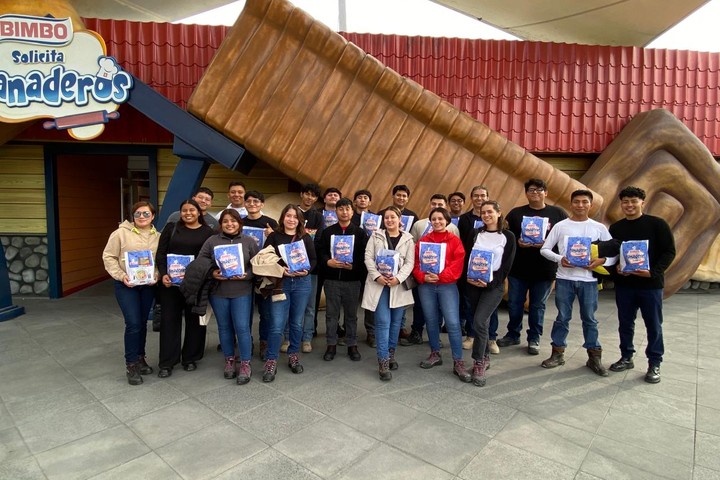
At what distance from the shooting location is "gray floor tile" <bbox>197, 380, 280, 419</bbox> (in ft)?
10.0

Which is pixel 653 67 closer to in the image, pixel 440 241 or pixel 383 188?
pixel 383 188

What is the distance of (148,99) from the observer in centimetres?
498

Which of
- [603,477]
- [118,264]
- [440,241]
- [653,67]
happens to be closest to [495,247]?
[440,241]

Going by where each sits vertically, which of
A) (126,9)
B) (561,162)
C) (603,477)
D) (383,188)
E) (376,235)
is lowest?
(603,477)

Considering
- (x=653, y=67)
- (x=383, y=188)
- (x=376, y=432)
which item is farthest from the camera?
(x=653, y=67)

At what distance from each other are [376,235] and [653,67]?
702cm

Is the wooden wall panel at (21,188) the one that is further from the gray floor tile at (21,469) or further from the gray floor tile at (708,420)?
the gray floor tile at (708,420)

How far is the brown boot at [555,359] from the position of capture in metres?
3.90

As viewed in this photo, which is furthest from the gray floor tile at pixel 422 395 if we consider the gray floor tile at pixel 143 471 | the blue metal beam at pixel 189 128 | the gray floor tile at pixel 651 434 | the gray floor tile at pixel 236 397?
the blue metal beam at pixel 189 128

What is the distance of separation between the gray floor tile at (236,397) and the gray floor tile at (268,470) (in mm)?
607

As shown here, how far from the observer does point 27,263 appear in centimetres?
680

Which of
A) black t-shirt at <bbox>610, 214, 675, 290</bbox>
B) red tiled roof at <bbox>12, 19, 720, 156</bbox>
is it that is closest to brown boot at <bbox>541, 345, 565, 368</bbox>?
black t-shirt at <bbox>610, 214, 675, 290</bbox>

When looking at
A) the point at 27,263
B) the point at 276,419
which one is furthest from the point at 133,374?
the point at 27,263

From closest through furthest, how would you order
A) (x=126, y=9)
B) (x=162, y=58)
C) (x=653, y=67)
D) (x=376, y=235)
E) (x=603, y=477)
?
1. (x=603, y=477)
2. (x=376, y=235)
3. (x=162, y=58)
4. (x=653, y=67)
5. (x=126, y=9)
